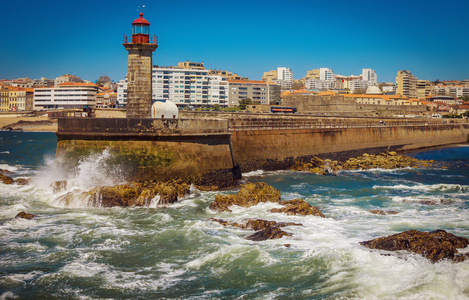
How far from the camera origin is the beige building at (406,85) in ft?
611

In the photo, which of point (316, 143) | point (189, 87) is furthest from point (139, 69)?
point (189, 87)

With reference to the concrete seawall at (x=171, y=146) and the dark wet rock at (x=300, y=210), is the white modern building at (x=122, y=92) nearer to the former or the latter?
the concrete seawall at (x=171, y=146)

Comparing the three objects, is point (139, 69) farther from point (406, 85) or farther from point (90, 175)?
point (406, 85)

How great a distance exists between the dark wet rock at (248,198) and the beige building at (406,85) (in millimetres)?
178181

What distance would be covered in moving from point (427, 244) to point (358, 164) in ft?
72.4

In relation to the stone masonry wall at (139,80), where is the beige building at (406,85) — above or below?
above

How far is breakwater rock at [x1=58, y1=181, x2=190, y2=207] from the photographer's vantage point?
1812cm

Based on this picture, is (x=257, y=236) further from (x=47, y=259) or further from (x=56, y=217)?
(x=56, y=217)

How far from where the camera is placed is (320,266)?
38.9ft

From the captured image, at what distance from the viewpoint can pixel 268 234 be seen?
556 inches

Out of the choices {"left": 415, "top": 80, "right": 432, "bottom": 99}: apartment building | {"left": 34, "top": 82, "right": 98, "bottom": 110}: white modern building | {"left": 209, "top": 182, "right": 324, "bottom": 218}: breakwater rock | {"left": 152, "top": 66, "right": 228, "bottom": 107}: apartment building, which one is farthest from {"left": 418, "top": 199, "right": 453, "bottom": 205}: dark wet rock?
{"left": 415, "top": 80, "right": 432, "bottom": 99}: apartment building

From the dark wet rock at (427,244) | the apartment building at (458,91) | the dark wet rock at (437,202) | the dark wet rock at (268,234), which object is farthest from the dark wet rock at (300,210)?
the apartment building at (458,91)

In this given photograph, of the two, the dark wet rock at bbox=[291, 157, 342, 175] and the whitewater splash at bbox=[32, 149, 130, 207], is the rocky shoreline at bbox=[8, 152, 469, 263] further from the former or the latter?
the dark wet rock at bbox=[291, 157, 342, 175]

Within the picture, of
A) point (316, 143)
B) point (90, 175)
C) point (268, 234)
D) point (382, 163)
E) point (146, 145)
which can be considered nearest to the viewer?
point (268, 234)
